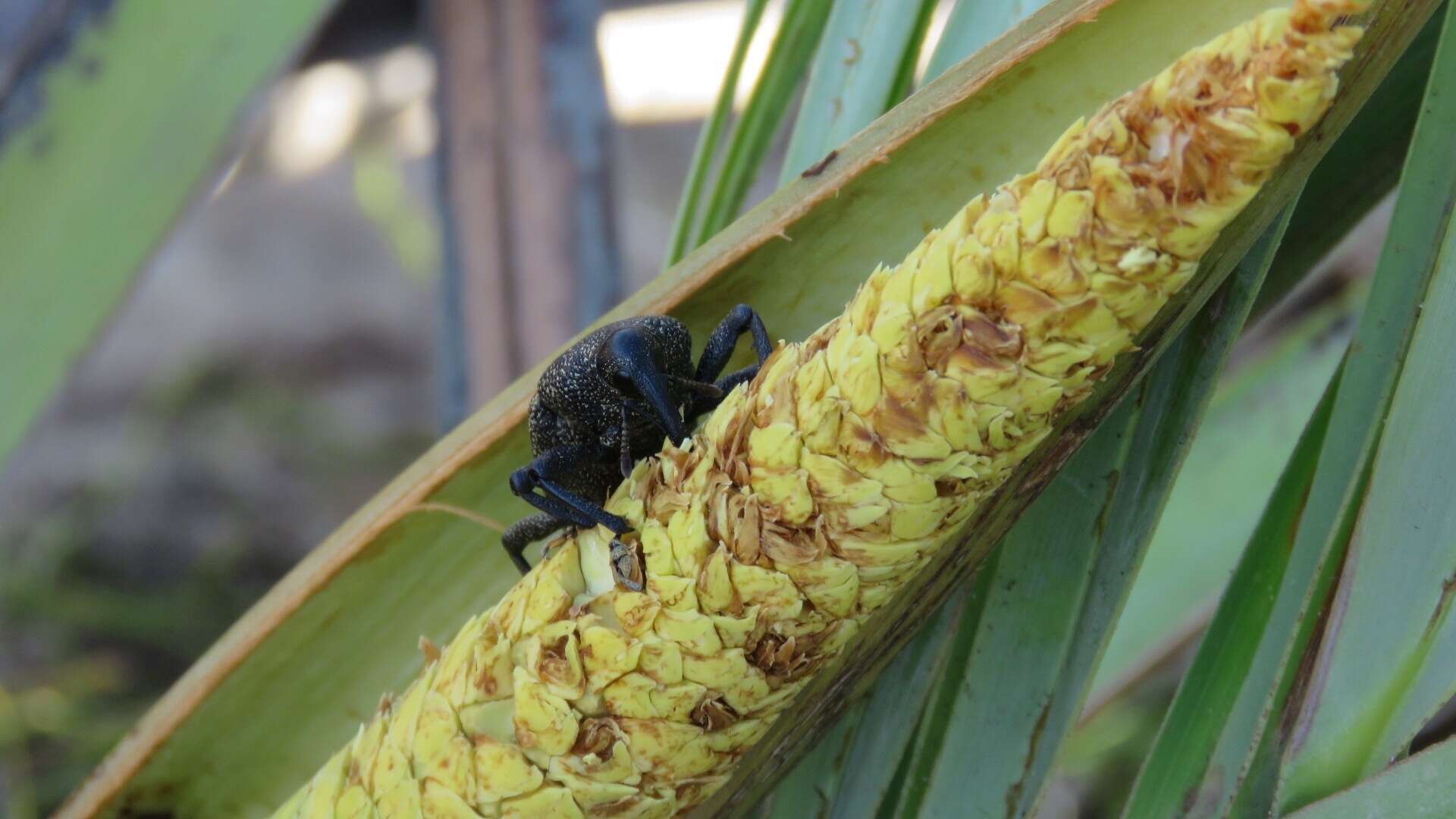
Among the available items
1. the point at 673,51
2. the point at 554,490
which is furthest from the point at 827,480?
the point at 673,51

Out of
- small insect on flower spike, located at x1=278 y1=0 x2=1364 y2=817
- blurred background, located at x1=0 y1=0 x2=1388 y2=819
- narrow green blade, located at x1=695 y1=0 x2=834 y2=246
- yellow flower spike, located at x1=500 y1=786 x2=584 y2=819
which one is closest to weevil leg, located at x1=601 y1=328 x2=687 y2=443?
narrow green blade, located at x1=695 y1=0 x2=834 y2=246

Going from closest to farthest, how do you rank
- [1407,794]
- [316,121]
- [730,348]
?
[1407,794] → [730,348] → [316,121]

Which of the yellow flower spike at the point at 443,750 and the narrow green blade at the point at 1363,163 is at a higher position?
the narrow green blade at the point at 1363,163

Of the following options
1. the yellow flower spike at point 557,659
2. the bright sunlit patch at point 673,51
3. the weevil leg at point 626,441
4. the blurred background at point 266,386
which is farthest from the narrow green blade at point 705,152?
the bright sunlit patch at point 673,51

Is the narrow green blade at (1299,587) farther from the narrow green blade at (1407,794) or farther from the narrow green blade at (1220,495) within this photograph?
the narrow green blade at (1220,495)

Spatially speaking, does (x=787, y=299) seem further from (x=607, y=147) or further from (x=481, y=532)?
(x=607, y=147)

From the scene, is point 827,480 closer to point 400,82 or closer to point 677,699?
point 677,699

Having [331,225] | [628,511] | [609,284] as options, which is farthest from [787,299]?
[331,225]
